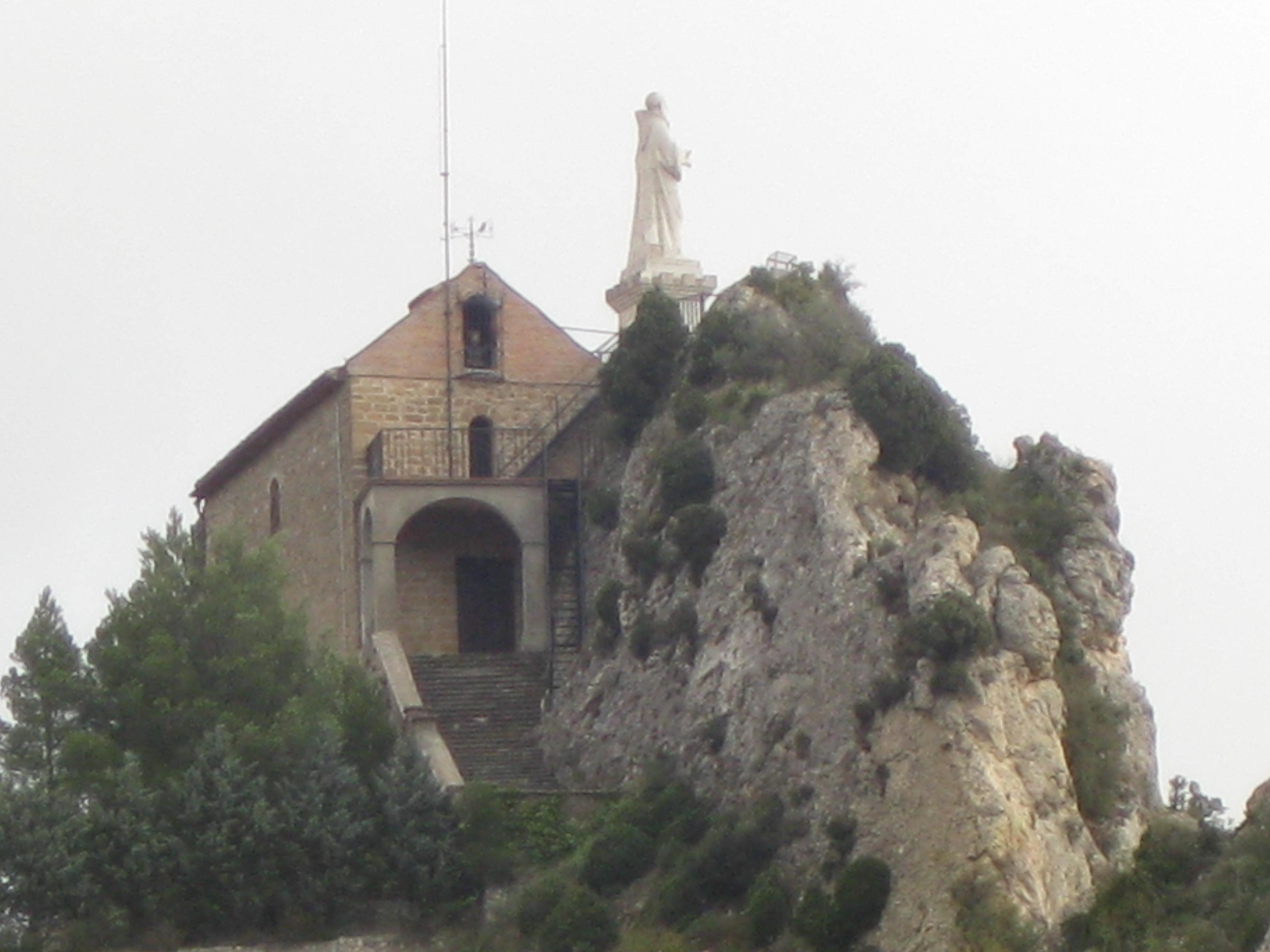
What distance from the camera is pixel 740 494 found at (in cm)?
5669

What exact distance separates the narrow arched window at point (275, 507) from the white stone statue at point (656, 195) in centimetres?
810

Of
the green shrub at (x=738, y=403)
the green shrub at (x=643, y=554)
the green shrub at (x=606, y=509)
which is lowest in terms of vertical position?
the green shrub at (x=643, y=554)

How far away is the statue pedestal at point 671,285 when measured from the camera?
205 feet

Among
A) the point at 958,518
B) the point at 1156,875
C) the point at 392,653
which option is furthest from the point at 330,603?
the point at 1156,875

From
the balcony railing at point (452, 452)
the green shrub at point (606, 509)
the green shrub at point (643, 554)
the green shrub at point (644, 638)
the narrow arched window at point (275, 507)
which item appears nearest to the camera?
the green shrub at point (644, 638)

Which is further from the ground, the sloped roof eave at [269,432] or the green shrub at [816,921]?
the sloped roof eave at [269,432]

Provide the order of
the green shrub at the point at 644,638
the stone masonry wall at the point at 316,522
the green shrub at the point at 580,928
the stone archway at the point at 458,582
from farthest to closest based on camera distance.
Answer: the stone masonry wall at the point at 316,522
the stone archway at the point at 458,582
the green shrub at the point at 644,638
the green shrub at the point at 580,928

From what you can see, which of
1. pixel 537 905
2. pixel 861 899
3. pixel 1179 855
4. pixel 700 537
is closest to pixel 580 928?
pixel 537 905

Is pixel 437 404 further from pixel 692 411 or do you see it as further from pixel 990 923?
pixel 990 923

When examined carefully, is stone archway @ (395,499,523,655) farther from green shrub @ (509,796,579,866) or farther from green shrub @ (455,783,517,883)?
green shrub @ (455,783,517,883)

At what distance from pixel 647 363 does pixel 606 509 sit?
270cm

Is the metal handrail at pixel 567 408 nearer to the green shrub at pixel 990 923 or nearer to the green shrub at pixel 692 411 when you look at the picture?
the green shrub at pixel 692 411

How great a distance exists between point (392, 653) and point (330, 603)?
3.76 m

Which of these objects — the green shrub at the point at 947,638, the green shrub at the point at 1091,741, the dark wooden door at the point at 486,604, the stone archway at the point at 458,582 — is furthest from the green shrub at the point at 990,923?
the dark wooden door at the point at 486,604
